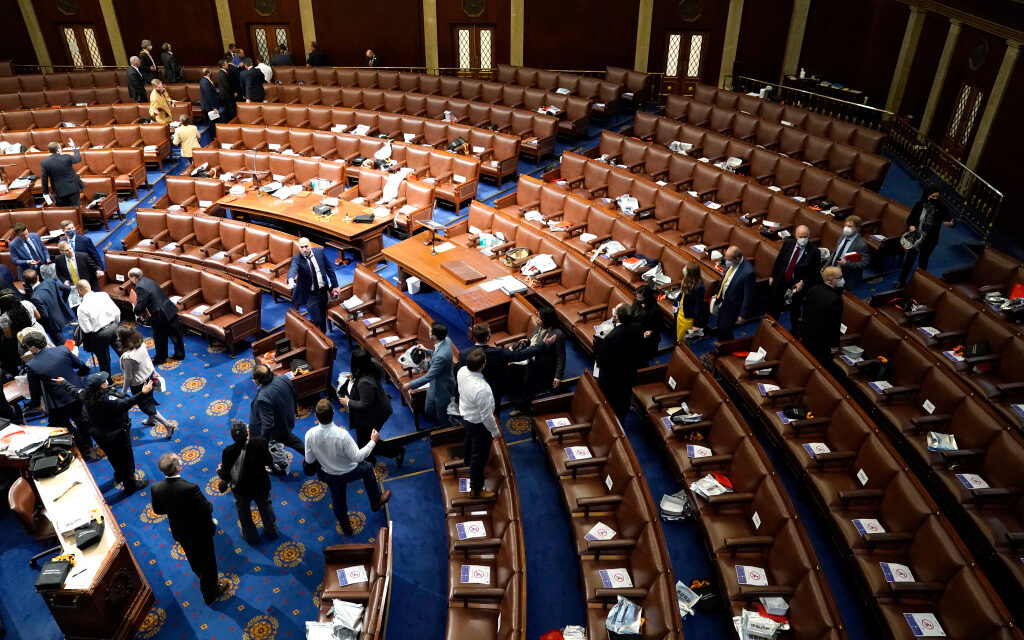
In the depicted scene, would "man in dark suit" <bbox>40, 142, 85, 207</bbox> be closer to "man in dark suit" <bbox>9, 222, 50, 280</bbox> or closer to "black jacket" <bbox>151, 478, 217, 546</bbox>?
"man in dark suit" <bbox>9, 222, 50, 280</bbox>

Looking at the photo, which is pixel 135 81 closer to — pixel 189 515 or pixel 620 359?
pixel 189 515

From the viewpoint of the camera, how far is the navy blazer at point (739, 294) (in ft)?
23.5

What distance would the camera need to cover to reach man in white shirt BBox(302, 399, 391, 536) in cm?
537

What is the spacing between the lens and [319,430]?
5.38 metres

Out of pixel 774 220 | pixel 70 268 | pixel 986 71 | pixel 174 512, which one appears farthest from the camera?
pixel 986 71

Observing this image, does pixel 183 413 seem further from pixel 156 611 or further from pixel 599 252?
pixel 599 252

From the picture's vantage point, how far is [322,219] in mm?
9945

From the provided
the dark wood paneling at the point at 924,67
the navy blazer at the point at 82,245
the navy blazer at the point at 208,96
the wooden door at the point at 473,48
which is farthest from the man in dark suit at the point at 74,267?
the dark wood paneling at the point at 924,67

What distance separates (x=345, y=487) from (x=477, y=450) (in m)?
1.16

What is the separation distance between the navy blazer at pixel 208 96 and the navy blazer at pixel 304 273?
25.2ft

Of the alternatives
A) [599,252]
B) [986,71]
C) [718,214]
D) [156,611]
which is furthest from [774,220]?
[156,611]

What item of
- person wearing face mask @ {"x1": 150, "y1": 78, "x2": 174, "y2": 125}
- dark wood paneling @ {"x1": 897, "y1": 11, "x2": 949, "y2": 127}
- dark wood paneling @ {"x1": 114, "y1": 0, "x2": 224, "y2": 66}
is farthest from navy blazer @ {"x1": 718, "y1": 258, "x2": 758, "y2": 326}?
dark wood paneling @ {"x1": 114, "y1": 0, "x2": 224, "y2": 66}

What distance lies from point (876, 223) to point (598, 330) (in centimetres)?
427

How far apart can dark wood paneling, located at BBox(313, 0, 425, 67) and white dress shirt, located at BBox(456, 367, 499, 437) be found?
13.9m
